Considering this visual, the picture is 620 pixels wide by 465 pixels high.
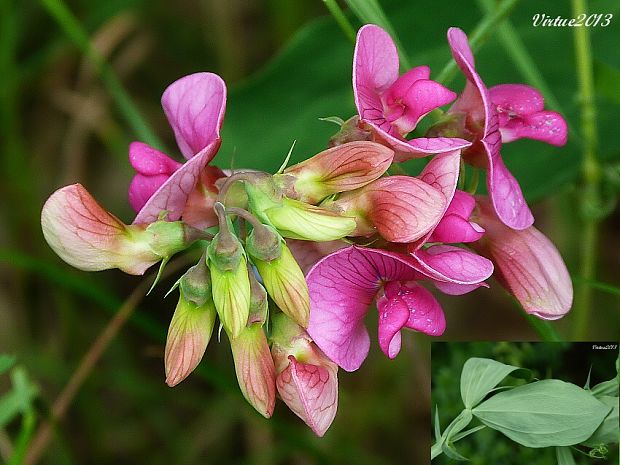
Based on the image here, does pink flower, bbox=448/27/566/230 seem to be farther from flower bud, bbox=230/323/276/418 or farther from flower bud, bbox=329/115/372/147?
flower bud, bbox=230/323/276/418

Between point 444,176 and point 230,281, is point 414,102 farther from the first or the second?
point 230,281

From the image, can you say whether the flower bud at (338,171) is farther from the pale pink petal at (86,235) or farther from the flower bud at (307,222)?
the pale pink petal at (86,235)

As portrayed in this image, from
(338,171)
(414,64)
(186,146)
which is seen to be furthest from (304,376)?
(414,64)

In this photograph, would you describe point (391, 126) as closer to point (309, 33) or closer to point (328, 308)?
point (328, 308)

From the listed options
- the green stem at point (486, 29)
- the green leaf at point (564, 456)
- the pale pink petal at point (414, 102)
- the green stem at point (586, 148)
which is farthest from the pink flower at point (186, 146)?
the green stem at point (586, 148)

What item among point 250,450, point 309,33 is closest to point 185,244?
point 309,33

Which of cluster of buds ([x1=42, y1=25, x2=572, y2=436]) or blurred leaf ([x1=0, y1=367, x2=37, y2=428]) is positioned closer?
cluster of buds ([x1=42, y1=25, x2=572, y2=436])

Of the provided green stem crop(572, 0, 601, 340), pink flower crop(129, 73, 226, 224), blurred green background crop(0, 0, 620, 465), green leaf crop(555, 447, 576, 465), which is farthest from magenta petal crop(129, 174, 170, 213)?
green stem crop(572, 0, 601, 340)
